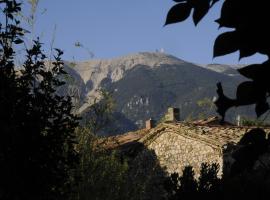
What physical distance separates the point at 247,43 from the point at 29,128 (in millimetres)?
6209

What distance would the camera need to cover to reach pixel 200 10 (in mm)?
1688

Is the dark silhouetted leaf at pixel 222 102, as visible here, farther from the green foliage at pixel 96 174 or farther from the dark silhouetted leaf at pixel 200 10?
the green foliage at pixel 96 174

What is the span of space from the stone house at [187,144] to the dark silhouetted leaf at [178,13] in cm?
2287

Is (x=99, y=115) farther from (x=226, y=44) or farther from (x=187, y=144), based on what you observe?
(x=187, y=144)

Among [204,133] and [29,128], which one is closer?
[29,128]

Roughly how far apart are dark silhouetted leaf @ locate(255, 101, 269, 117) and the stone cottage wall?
23665 millimetres

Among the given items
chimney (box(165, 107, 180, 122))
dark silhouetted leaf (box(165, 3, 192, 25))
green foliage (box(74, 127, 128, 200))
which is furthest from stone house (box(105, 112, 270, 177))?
dark silhouetted leaf (box(165, 3, 192, 25))

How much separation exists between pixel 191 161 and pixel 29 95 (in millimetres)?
19002

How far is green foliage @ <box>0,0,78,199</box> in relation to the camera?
7117 millimetres

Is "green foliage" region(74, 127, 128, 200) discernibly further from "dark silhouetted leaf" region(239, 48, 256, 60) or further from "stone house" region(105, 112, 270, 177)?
"stone house" region(105, 112, 270, 177)

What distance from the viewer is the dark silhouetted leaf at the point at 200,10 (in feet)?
5.51

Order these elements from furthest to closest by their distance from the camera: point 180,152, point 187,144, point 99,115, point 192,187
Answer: point 180,152
point 187,144
point 99,115
point 192,187

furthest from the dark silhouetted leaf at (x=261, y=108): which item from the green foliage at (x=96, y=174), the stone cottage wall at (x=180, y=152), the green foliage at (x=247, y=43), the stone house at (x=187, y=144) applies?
the stone cottage wall at (x=180, y=152)

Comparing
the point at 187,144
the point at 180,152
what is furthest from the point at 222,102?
the point at 180,152
